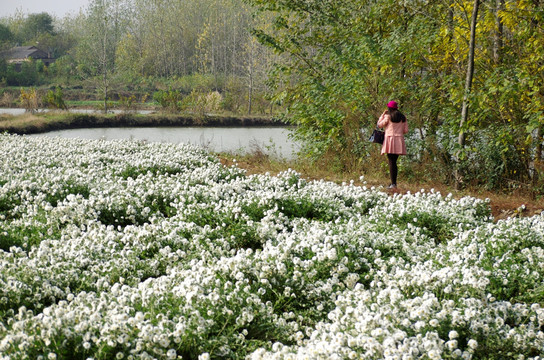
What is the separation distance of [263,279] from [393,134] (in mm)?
6329

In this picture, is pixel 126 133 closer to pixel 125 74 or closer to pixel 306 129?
pixel 306 129

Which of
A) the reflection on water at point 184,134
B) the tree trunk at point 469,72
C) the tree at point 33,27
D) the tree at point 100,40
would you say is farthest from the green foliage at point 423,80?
the tree at point 33,27

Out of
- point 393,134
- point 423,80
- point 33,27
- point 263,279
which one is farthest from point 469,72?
point 33,27

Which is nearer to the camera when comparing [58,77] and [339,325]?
[339,325]

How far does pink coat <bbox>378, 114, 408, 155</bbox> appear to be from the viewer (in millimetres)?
10180

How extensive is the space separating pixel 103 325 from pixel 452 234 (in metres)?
5.39

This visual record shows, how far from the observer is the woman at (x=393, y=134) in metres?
10.1

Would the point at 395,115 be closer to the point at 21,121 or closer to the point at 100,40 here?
the point at 21,121

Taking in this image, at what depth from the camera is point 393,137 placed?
10195 millimetres

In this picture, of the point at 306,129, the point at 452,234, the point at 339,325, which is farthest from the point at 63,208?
the point at 306,129

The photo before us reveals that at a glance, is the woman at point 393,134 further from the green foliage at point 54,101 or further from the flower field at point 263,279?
the green foliage at point 54,101

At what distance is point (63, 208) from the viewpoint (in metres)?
7.38

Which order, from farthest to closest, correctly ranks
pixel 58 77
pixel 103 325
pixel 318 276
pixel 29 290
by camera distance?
pixel 58 77
pixel 318 276
pixel 29 290
pixel 103 325

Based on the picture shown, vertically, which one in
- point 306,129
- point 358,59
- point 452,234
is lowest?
point 452,234
